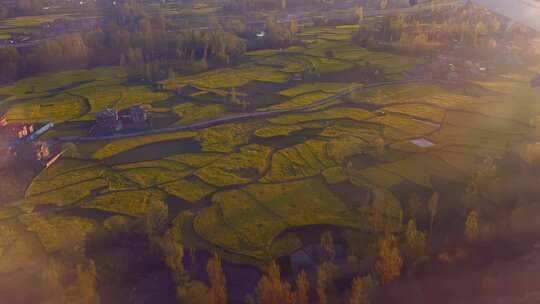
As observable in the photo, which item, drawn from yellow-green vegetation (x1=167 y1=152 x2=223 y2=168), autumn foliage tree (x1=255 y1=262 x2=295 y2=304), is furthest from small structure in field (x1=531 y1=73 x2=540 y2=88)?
autumn foliage tree (x1=255 y1=262 x2=295 y2=304)

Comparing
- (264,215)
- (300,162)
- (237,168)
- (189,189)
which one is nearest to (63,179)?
(189,189)

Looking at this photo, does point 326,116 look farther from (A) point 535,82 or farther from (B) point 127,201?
(A) point 535,82

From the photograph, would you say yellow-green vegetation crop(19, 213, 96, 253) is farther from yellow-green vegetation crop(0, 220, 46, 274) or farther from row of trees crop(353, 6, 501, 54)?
row of trees crop(353, 6, 501, 54)

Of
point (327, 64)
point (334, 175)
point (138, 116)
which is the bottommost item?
point (334, 175)

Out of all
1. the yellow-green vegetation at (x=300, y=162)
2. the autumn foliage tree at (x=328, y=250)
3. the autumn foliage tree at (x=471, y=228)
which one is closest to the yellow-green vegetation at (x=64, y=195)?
the yellow-green vegetation at (x=300, y=162)

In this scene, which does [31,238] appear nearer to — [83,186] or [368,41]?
[83,186]

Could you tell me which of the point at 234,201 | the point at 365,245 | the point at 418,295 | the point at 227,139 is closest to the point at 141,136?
the point at 227,139
